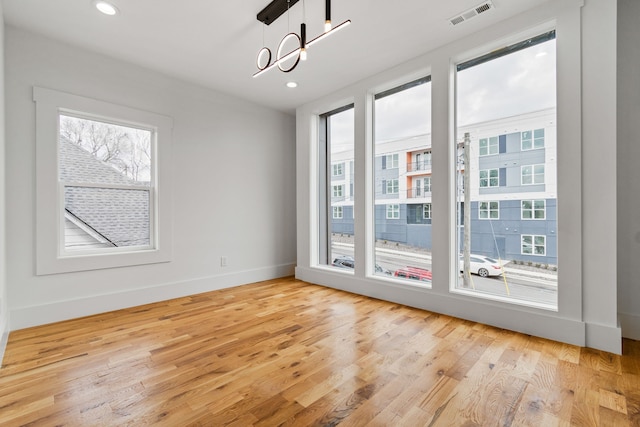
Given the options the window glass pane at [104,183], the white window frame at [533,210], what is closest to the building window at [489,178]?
the white window frame at [533,210]

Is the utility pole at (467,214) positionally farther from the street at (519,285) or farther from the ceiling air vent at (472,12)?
the ceiling air vent at (472,12)

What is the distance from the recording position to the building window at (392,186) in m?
3.73

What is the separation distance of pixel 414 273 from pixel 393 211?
802mm

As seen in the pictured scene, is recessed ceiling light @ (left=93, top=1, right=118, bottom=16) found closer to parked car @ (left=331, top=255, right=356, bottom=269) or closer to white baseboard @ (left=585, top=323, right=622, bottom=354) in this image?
parked car @ (left=331, top=255, right=356, bottom=269)

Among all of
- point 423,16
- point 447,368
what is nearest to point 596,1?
point 423,16

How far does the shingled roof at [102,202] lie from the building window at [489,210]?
384cm

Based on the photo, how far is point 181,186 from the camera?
151 inches

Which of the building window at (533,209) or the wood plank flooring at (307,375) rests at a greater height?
the building window at (533,209)

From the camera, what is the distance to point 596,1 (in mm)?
2277

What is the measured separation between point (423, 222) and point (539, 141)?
133cm

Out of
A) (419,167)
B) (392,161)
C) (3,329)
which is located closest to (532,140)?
(419,167)

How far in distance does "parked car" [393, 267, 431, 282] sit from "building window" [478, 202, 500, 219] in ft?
2.85

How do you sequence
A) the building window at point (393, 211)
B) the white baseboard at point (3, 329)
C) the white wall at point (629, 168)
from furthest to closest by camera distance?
the building window at point (393, 211), the white wall at point (629, 168), the white baseboard at point (3, 329)

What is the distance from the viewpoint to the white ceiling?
8.19 ft
